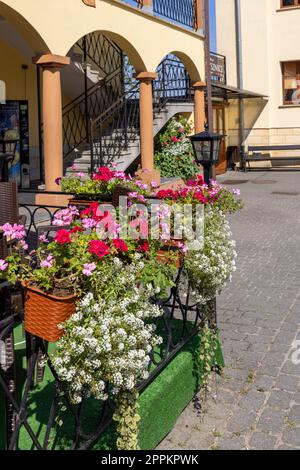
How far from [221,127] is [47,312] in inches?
734

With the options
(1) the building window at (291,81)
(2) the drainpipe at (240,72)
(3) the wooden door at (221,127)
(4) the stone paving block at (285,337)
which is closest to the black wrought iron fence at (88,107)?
(3) the wooden door at (221,127)

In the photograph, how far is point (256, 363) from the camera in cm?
410

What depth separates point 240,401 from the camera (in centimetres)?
355

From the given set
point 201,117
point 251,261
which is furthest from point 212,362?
point 201,117

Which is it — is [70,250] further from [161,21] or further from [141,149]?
[161,21]

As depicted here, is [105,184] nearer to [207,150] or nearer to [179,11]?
[207,150]

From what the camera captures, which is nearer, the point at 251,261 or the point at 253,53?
the point at 251,261

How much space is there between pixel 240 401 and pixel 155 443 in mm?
813

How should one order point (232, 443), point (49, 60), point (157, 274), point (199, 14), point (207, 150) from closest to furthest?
point (157, 274), point (232, 443), point (207, 150), point (49, 60), point (199, 14)

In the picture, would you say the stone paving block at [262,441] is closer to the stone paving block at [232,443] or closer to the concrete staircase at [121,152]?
the stone paving block at [232,443]

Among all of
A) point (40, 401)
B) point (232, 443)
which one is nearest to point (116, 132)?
point (40, 401)

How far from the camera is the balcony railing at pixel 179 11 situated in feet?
39.9

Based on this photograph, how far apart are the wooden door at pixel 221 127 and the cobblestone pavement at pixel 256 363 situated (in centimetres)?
1126

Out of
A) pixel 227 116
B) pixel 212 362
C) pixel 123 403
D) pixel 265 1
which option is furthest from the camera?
pixel 227 116
